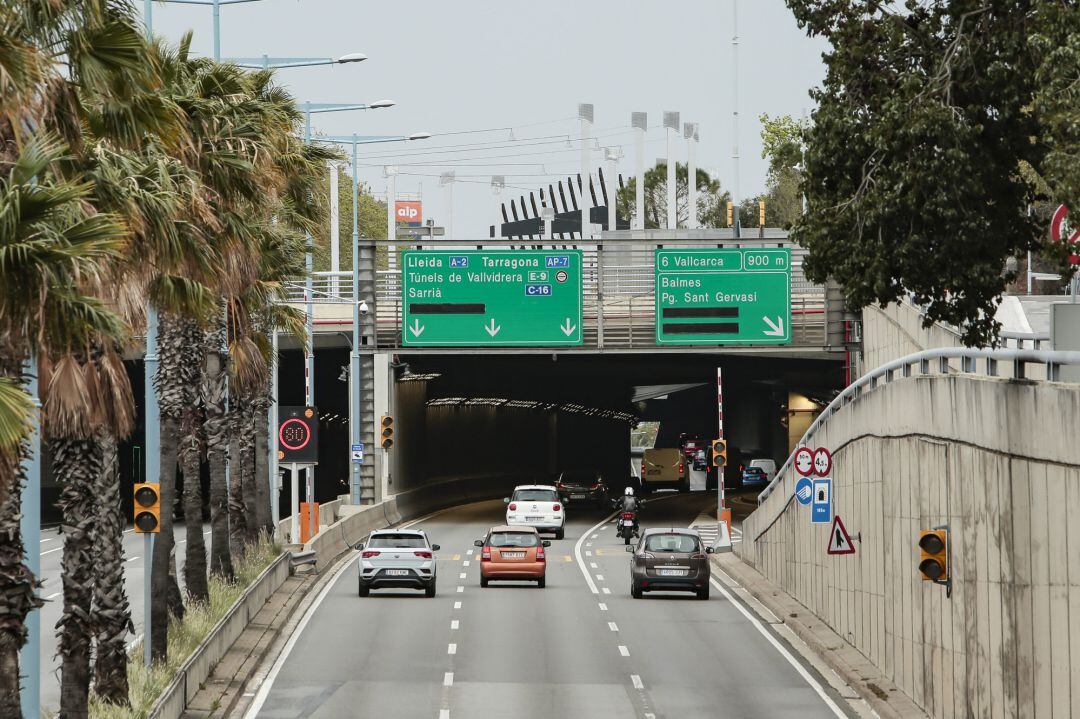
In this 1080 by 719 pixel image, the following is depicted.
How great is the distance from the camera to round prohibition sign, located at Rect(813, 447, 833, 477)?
3066cm

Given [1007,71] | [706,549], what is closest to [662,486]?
[706,549]

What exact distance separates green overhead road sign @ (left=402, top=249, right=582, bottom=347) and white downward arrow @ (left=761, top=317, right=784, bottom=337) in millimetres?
5819

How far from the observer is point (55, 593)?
133 ft

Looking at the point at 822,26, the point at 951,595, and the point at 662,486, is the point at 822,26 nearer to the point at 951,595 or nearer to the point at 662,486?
the point at 951,595

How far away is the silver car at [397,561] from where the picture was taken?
36.2m

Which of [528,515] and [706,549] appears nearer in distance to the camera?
[706,549]

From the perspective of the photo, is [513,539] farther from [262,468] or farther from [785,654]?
[785,654]

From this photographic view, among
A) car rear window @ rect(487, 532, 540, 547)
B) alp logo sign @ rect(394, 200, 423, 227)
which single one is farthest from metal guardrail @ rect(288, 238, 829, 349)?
alp logo sign @ rect(394, 200, 423, 227)

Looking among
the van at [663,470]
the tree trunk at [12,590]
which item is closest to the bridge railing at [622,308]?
the tree trunk at [12,590]

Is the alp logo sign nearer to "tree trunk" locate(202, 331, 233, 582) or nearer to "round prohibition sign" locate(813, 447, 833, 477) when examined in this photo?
"tree trunk" locate(202, 331, 233, 582)

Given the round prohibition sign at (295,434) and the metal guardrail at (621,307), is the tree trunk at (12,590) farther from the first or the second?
the metal guardrail at (621,307)

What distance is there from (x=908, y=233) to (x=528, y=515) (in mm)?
29368

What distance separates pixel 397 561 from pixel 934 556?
1704 centimetres

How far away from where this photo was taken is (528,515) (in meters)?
52.8
